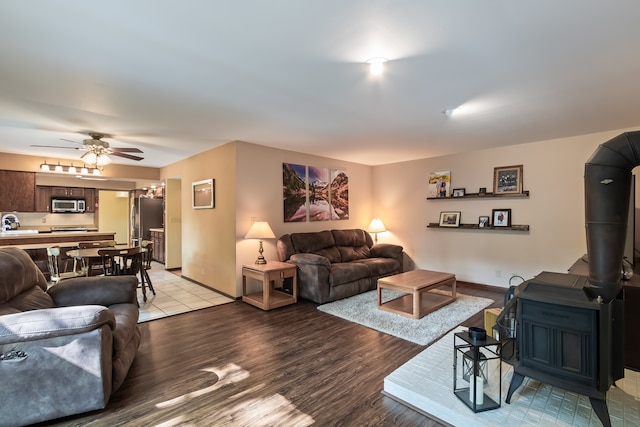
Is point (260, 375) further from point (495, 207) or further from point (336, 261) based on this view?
point (495, 207)

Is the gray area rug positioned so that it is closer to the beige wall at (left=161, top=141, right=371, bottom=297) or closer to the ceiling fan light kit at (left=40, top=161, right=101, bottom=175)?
the beige wall at (left=161, top=141, right=371, bottom=297)

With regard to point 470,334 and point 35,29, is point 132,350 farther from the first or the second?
point 470,334

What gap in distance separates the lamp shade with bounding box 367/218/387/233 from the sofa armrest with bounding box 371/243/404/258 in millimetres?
488

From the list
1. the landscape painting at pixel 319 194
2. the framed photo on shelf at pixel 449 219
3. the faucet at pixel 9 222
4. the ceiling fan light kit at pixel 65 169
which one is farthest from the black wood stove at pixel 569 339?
the faucet at pixel 9 222

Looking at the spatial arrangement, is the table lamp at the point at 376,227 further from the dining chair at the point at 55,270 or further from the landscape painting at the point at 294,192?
the dining chair at the point at 55,270

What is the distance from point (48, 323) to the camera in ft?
6.15

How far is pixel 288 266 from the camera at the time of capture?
436 centimetres

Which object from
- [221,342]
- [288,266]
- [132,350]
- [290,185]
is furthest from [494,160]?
[132,350]

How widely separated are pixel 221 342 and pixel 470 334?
7.67 feet

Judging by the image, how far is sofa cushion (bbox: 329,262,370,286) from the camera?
4.42 m

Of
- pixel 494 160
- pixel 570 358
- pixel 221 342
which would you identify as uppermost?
pixel 494 160

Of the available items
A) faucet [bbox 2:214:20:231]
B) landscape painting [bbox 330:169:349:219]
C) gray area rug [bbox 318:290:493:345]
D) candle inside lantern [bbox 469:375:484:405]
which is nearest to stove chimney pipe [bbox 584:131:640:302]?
candle inside lantern [bbox 469:375:484:405]

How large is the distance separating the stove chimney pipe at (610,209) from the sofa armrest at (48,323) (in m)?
3.22

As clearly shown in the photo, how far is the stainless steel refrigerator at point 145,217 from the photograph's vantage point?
7598 mm
